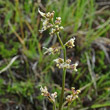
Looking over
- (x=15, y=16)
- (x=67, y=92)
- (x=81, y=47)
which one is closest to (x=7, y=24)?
(x=15, y=16)

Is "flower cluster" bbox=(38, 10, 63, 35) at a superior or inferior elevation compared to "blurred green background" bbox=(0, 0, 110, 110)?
inferior

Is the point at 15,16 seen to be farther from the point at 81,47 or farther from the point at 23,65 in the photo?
the point at 81,47

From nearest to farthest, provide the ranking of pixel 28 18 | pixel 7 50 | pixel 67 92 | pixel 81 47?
pixel 67 92 < pixel 7 50 < pixel 81 47 < pixel 28 18

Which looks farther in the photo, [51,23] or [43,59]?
[43,59]

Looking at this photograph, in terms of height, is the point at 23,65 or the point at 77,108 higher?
the point at 23,65

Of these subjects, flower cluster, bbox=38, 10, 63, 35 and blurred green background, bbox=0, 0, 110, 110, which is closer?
flower cluster, bbox=38, 10, 63, 35

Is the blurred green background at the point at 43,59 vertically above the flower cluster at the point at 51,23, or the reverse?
the blurred green background at the point at 43,59

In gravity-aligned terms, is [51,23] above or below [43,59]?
below

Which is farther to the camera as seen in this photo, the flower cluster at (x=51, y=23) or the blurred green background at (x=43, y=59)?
the blurred green background at (x=43, y=59)
